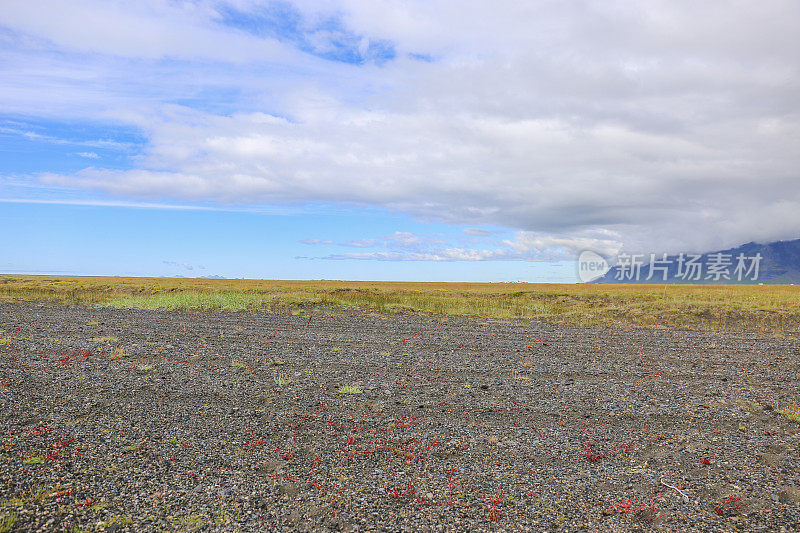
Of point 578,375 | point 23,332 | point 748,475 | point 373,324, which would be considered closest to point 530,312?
point 373,324

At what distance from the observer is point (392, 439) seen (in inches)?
324

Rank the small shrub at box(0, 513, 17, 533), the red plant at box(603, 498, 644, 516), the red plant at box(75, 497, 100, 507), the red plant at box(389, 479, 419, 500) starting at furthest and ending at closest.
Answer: the red plant at box(389, 479, 419, 500), the red plant at box(603, 498, 644, 516), the red plant at box(75, 497, 100, 507), the small shrub at box(0, 513, 17, 533)

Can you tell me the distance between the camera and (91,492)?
Answer: 6.23 meters

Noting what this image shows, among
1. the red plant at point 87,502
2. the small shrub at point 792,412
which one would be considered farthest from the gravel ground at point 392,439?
the small shrub at point 792,412

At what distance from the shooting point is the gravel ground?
5961 millimetres

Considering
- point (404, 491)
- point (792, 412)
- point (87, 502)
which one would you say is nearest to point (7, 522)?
point (87, 502)

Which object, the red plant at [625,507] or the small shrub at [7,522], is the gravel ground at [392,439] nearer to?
the red plant at [625,507]

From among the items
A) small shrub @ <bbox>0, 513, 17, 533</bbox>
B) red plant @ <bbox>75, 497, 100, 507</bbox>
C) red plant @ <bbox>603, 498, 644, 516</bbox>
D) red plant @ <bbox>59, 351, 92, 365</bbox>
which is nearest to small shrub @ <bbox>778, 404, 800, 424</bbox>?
red plant @ <bbox>603, 498, 644, 516</bbox>

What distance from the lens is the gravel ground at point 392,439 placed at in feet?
19.6

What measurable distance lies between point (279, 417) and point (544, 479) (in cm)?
501

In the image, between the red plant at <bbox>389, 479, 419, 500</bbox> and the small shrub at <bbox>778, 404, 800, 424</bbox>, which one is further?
the small shrub at <bbox>778, 404, 800, 424</bbox>

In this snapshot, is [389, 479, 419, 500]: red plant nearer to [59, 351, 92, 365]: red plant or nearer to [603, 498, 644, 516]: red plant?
[603, 498, 644, 516]: red plant

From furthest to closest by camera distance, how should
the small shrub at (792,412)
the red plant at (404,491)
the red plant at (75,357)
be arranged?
the red plant at (75,357)
the small shrub at (792,412)
the red plant at (404,491)

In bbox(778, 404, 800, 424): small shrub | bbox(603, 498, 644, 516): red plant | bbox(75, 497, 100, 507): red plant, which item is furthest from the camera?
bbox(778, 404, 800, 424): small shrub
